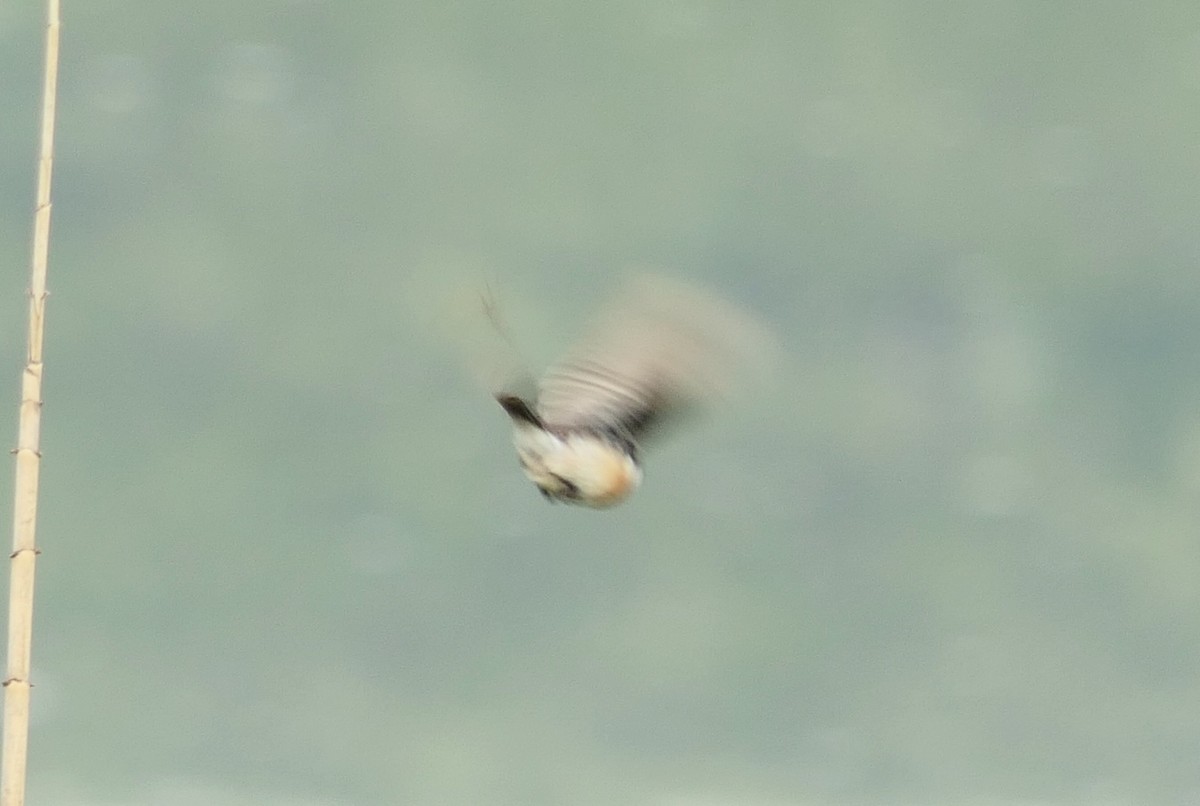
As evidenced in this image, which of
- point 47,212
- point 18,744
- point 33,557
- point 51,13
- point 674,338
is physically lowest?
point 18,744

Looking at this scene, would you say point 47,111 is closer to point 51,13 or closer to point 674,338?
point 51,13

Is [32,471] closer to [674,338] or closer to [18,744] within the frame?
[18,744]

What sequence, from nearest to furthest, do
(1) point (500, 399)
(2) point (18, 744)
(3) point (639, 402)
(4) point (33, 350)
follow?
1. (2) point (18, 744)
2. (4) point (33, 350)
3. (1) point (500, 399)
4. (3) point (639, 402)

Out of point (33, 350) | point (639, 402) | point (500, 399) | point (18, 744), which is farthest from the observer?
point (639, 402)

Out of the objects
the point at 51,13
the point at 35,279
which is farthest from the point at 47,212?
the point at 51,13

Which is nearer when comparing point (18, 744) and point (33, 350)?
point (18, 744)

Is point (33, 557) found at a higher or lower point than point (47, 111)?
lower
